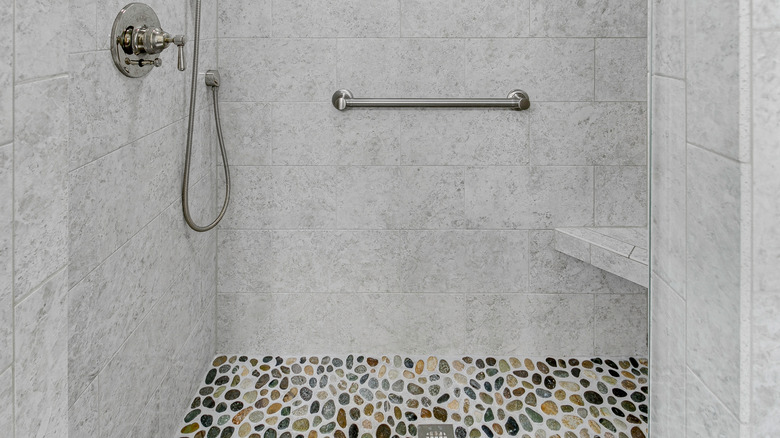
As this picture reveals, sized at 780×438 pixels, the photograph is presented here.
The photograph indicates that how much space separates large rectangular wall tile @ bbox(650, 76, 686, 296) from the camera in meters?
0.59

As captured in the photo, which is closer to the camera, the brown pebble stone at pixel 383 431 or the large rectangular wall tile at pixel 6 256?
the large rectangular wall tile at pixel 6 256

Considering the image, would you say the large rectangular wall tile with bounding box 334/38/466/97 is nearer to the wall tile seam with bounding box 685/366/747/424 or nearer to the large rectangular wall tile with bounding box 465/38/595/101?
the large rectangular wall tile with bounding box 465/38/595/101

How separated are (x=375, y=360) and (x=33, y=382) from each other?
64.9 inches

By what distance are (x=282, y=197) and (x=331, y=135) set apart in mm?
301

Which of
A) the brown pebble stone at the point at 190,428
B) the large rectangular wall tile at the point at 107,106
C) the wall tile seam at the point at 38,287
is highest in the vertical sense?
the large rectangular wall tile at the point at 107,106

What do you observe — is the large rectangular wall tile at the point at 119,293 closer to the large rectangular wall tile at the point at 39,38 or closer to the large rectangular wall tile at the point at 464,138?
the large rectangular wall tile at the point at 39,38

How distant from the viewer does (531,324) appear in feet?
7.32

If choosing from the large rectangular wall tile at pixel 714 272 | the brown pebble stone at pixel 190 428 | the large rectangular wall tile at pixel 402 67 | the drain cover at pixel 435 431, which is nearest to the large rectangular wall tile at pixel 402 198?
the large rectangular wall tile at pixel 402 67

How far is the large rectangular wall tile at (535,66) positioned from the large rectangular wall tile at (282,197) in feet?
2.21

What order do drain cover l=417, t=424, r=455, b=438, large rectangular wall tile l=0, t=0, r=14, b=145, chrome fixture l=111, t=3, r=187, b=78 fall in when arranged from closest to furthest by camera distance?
large rectangular wall tile l=0, t=0, r=14, b=145 → chrome fixture l=111, t=3, r=187, b=78 → drain cover l=417, t=424, r=455, b=438

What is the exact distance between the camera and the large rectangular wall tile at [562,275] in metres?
2.21

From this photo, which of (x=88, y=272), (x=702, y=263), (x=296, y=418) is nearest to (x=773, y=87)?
(x=702, y=263)

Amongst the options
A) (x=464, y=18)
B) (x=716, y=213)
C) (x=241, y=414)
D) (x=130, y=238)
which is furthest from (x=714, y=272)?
(x=464, y=18)

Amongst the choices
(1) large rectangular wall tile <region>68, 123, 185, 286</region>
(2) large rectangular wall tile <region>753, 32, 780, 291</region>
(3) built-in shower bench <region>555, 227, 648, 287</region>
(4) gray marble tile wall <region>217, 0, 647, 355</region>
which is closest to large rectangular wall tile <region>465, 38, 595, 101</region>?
(4) gray marble tile wall <region>217, 0, 647, 355</region>
